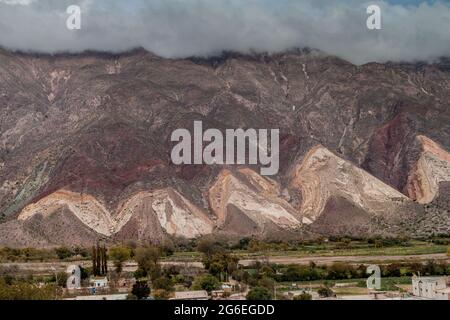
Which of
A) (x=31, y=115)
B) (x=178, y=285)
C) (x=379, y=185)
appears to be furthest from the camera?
(x=31, y=115)

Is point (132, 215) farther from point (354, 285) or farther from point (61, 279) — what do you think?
point (354, 285)

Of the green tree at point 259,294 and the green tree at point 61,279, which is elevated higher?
the green tree at point 259,294

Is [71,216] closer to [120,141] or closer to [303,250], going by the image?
[120,141]

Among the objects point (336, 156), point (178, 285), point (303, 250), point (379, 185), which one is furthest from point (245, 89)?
point (178, 285)

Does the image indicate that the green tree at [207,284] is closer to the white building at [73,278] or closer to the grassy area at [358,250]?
the white building at [73,278]

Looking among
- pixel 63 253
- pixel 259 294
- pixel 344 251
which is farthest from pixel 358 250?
pixel 259 294

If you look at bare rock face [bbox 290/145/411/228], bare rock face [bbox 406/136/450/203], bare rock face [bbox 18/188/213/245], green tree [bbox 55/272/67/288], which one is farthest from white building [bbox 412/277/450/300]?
bare rock face [bbox 406/136/450/203]

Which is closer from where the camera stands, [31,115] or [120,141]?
[120,141]

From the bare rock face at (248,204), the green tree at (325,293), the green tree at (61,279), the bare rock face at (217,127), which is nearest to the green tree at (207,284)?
the green tree at (325,293)

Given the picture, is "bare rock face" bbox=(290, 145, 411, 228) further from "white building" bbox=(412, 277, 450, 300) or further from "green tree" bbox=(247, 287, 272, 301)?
"green tree" bbox=(247, 287, 272, 301)
